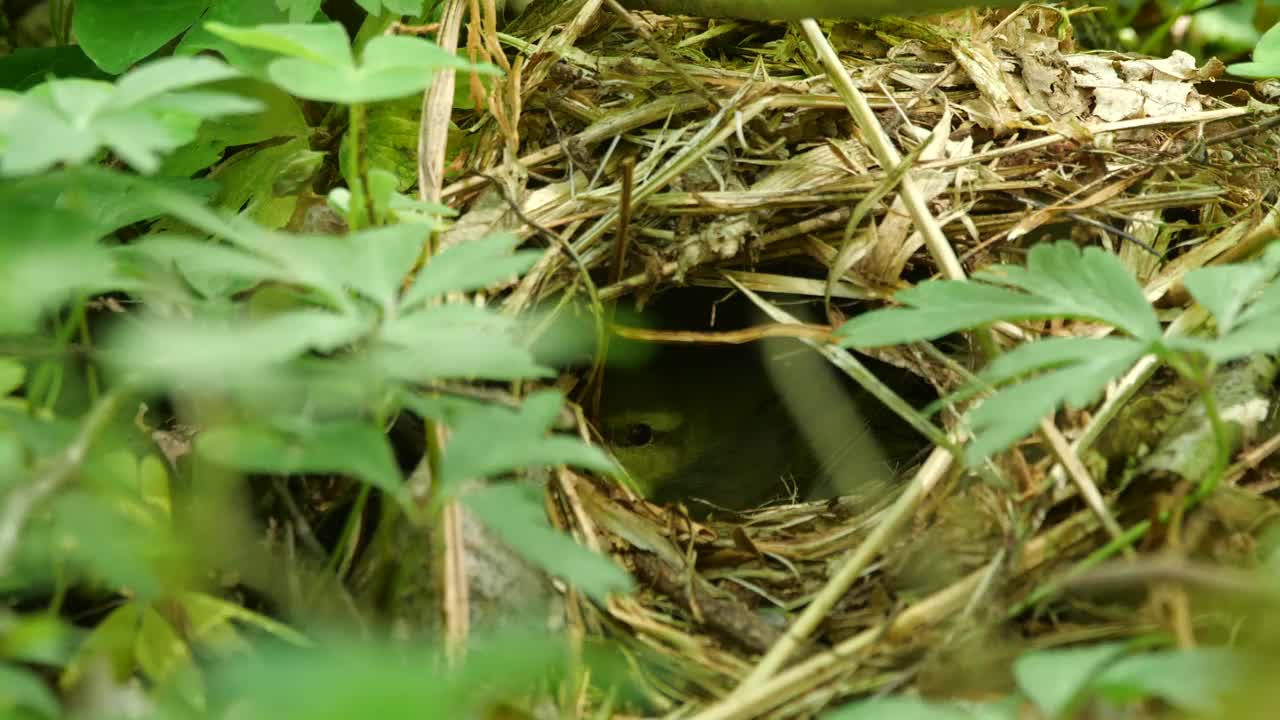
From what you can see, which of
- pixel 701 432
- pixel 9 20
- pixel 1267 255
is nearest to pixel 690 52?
pixel 701 432

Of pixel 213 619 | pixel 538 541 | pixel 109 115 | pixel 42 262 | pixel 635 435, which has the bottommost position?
pixel 635 435

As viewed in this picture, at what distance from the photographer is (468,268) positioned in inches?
42.2

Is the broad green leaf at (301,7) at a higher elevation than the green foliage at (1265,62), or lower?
lower

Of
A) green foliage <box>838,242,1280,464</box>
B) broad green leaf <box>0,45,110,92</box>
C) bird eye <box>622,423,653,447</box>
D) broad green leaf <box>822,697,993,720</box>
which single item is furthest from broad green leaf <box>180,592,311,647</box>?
broad green leaf <box>0,45,110,92</box>

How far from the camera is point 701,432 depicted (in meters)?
1.94

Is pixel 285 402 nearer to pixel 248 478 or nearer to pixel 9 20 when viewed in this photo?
pixel 248 478

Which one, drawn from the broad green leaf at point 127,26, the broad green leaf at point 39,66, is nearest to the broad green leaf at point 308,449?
the broad green leaf at point 127,26

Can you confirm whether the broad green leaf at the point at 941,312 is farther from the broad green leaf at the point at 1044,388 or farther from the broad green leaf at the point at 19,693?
the broad green leaf at the point at 19,693

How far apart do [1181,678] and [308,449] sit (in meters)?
0.71

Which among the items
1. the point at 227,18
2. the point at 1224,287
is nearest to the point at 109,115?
the point at 227,18

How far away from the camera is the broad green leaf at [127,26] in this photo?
184 cm

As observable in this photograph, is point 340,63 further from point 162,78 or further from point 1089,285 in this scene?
point 1089,285

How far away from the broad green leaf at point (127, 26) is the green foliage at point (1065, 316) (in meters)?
1.28

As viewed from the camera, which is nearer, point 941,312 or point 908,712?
point 908,712
